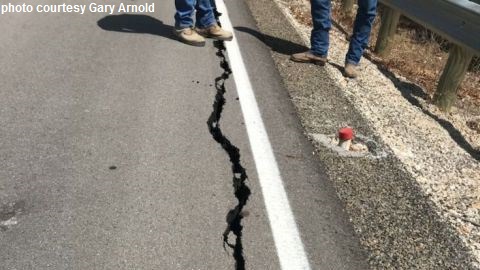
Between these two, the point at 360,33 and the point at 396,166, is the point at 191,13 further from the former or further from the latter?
Answer: the point at 396,166

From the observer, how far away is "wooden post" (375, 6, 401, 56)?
19.1 feet

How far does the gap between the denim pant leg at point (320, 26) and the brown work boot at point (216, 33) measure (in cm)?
101

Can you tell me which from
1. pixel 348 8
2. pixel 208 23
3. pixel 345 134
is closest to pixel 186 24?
pixel 208 23

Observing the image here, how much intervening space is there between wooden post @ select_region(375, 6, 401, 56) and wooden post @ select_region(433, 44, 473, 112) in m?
1.41

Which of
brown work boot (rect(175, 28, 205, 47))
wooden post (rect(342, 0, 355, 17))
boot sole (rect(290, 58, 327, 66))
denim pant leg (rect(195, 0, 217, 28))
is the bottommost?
wooden post (rect(342, 0, 355, 17))

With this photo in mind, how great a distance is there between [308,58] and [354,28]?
56 cm

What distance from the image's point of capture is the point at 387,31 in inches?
230

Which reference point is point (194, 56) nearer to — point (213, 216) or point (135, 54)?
point (135, 54)

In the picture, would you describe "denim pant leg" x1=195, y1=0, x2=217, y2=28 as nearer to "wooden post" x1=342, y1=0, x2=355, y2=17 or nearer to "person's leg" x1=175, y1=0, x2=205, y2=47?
"person's leg" x1=175, y1=0, x2=205, y2=47

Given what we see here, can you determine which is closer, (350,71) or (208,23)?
(350,71)

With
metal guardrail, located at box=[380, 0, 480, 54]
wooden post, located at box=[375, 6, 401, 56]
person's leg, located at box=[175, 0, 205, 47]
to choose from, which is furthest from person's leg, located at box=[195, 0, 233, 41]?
metal guardrail, located at box=[380, 0, 480, 54]

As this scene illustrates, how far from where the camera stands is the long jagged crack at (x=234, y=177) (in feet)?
7.82

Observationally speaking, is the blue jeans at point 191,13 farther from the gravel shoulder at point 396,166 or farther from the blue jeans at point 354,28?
the blue jeans at point 354,28

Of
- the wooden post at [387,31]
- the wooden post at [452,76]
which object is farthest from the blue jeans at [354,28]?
the wooden post at [387,31]
